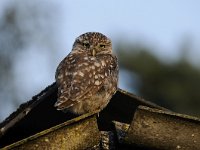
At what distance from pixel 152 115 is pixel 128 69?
489 inches

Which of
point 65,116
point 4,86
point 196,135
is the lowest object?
point 4,86

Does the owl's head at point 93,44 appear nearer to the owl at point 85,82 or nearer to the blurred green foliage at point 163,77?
the owl at point 85,82

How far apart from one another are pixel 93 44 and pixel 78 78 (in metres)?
1.47

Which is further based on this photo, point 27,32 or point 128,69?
point 27,32

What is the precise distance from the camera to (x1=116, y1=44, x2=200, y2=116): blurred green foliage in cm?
1756

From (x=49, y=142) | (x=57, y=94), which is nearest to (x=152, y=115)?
(x=49, y=142)

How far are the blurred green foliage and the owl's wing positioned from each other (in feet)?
30.6

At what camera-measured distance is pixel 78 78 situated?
7.74 metres

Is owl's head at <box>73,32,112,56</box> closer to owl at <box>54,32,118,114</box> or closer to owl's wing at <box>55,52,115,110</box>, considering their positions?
owl at <box>54,32,118,114</box>

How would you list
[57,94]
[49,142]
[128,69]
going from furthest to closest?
1. [128,69]
2. [57,94]
3. [49,142]

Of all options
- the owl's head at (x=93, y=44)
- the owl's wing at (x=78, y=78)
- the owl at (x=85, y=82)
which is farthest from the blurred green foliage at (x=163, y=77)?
the owl's wing at (x=78, y=78)

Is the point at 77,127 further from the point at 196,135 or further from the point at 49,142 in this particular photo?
the point at 196,135

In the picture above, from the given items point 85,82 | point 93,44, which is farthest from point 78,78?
point 93,44

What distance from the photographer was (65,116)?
310 inches
